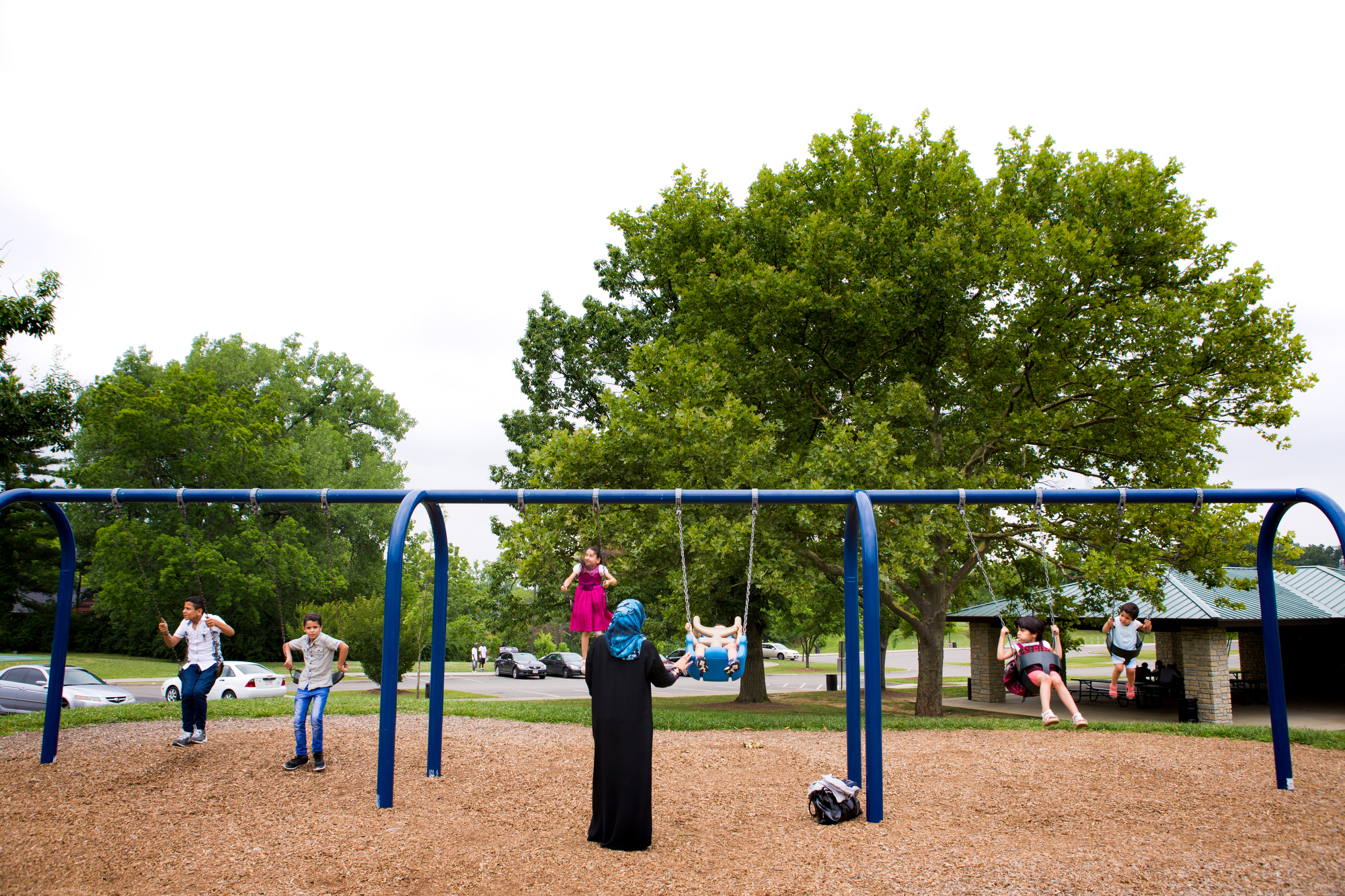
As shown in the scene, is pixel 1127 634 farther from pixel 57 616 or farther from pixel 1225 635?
pixel 1225 635

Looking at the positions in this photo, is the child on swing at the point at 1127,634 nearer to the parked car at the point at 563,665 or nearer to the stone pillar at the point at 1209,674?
the stone pillar at the point at 1209,674

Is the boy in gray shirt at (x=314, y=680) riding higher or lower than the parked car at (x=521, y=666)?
higher

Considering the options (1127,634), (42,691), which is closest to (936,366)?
(1127,634)

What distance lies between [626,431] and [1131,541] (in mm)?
9579

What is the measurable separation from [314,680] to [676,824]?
401 cm

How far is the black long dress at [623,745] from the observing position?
18.6ft

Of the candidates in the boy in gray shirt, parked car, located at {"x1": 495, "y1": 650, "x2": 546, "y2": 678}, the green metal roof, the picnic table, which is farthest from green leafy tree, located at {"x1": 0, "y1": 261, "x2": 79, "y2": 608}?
the picnic table

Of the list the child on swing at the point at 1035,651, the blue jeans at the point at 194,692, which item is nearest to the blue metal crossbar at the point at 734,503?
the blue jeans at the point at 194,692

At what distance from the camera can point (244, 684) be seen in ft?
64.3

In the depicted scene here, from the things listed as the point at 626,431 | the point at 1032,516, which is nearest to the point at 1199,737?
the point at 1032,516

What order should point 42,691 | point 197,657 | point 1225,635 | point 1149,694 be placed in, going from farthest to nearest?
point 1149,694 → point 1225,635 → point 42,691 → point 197,657

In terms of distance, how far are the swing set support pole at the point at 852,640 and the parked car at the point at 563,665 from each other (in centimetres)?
3125

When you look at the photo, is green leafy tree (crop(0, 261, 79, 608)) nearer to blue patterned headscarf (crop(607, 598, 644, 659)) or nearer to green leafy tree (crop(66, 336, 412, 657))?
green leafy tree (crop(66, 336, 412, 657))

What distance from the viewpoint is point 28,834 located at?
5.86m
